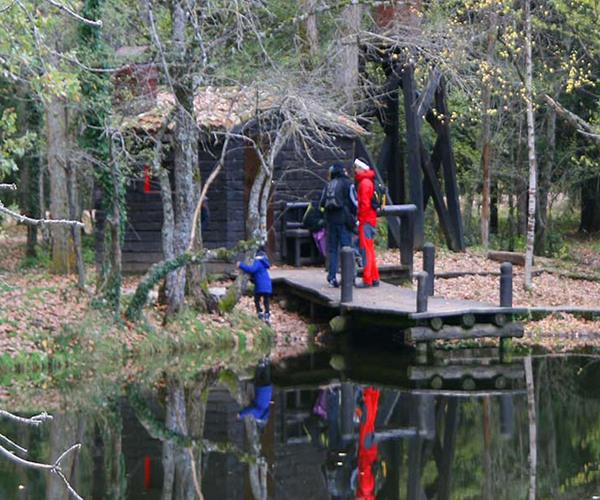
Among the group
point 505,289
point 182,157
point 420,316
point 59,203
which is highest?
point 182,157

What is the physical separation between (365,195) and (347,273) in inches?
52.1

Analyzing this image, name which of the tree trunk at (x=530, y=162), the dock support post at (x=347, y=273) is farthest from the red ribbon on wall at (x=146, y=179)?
the tree trunk at (x=530, y=162)

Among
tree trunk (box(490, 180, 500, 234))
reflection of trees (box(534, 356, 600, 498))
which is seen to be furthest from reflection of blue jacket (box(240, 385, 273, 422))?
tree trunk (box(490, 180, 500, 234))

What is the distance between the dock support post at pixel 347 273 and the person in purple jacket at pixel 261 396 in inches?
75.2

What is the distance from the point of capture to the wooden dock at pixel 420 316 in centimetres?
1892

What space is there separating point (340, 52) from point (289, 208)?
357 centimetres

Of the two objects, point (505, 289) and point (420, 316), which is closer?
point (420, 316)

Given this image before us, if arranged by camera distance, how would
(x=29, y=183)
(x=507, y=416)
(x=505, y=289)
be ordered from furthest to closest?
(x=29, y=183) → (x=505, y=289) → (x=507, y=416)

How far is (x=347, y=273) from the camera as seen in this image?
65.2 ft

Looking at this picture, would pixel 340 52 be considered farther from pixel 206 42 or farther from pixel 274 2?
pixel 206 42

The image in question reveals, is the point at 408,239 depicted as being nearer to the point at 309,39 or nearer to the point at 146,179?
the point at 309,39

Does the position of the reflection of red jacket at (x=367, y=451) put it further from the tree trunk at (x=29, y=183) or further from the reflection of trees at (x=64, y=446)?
Result: the tree trunk at (x=29, y=183)

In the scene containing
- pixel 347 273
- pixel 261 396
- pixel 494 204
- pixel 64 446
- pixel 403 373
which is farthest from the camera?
pixel 494 204

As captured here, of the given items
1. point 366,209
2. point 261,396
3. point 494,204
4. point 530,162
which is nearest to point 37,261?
point 366,209
